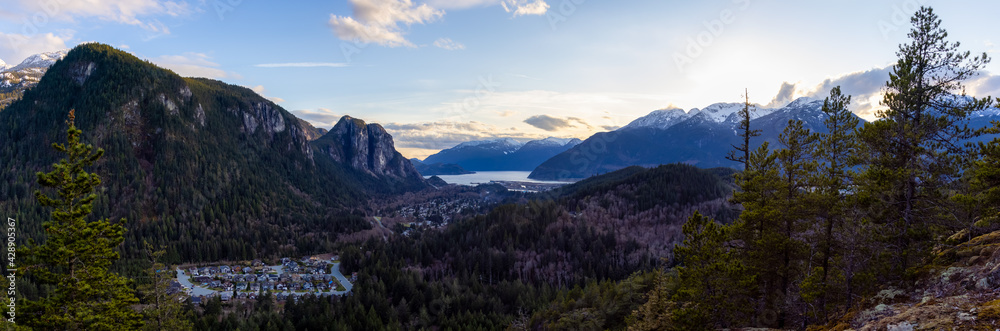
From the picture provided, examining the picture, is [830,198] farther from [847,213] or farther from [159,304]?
[159,304]

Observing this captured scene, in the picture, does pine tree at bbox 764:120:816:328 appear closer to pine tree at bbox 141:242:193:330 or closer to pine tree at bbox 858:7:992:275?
pine tree at bbox 858:7:992:275

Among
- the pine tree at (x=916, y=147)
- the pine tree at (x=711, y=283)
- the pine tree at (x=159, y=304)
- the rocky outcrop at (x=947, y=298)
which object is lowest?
the pine tree at (x=159, y=304)

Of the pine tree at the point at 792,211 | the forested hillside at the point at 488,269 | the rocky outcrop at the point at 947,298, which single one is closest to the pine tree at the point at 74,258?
the rocky outcrop at the point at 947,298

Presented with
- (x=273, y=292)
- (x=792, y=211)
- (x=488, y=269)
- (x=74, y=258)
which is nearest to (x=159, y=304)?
(x=74, y=258)

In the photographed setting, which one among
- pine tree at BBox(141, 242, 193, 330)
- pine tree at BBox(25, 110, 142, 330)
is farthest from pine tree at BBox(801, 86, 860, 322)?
pine tree at BBox(141, 242, 193, 330)

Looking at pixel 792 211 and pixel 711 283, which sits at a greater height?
pixel 792 211

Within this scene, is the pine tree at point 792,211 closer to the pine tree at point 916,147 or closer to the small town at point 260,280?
the pine tree at point 916,147
